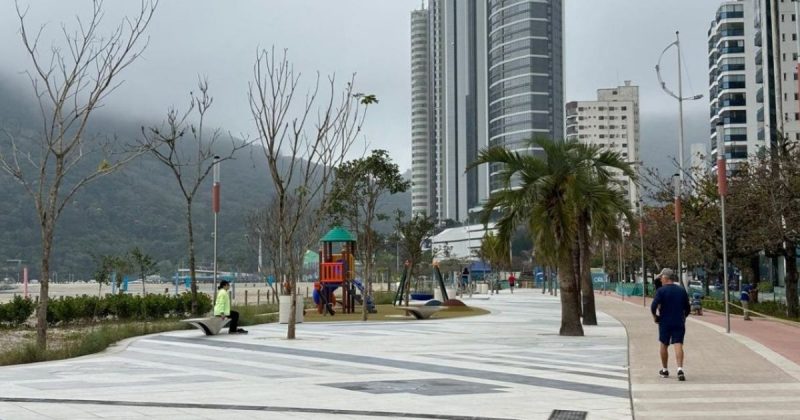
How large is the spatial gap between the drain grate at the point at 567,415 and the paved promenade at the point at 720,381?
604mm

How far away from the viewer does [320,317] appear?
35656 mm

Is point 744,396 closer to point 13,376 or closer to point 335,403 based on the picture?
point 335,403

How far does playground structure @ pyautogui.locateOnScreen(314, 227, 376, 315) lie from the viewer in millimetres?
37938

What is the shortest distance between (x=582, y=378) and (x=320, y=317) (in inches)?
874

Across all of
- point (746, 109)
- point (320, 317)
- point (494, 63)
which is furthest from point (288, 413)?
point (494, 63)

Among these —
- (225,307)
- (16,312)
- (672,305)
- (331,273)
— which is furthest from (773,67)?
(672,305)

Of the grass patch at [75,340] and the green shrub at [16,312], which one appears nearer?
the grass patch at [75,340]

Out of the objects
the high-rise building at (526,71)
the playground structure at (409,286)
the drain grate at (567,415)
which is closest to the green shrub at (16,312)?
the playground structure at (409,286)

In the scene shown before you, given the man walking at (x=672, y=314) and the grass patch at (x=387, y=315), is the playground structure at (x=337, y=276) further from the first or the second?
the man walking at (x=672, y=314)

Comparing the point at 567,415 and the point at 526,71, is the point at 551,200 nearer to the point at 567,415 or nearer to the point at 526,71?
the point at 567,415

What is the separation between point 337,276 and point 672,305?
25.7 metres

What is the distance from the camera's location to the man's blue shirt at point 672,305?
13719 mm

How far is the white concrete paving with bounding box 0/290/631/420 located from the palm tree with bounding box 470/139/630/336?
1610mm

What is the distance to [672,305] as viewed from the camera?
541 inches
